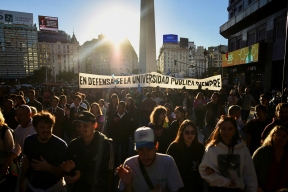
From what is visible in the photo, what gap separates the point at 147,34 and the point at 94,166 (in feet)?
68.5

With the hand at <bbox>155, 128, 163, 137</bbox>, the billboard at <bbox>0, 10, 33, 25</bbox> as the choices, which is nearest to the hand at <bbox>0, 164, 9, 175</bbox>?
the hand at <bbox>155, 128, 163, 137</bbox>

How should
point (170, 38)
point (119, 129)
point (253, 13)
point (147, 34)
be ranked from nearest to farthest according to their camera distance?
point (119, 129) < point (253, 13) < point (147, 34) < point (170, 38)

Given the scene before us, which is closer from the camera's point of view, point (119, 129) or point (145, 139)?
point (145, 139)

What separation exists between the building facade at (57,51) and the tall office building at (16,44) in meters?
15.8

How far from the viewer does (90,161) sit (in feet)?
8.50

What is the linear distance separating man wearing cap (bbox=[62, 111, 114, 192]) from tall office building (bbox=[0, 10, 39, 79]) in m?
100

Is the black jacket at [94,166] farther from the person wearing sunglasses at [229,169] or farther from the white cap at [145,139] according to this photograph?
the person wearing sunglasses at [229,169]

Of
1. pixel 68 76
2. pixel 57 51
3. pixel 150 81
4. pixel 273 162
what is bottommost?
pixel 273 162

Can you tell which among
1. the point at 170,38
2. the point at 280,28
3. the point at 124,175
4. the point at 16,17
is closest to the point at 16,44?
the point at 16,17

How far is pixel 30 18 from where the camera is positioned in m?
92.7

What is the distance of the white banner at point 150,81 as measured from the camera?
455 inches

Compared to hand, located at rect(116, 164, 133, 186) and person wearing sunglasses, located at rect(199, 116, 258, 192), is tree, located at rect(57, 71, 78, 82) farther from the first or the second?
hand, located at rect(116, 164, 133, 186)

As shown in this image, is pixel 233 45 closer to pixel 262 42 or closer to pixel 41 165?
pixel 262 42

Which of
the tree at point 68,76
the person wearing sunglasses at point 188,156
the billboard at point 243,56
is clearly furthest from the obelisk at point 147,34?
the tree at point 68,76
